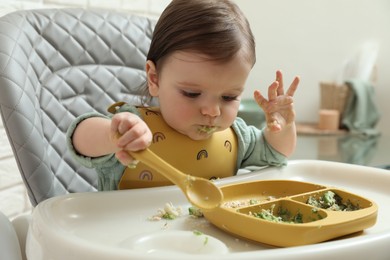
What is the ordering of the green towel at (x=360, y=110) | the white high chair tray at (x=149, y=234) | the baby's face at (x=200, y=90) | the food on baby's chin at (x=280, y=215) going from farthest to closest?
the green towel at (x=360, y=110) < the baby's face at (x=200, y=90) < the food on baby's chin at (x=280, y=215) < the white high chair tray at (x=149, y=234)

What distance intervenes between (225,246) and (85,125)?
1.05 ft

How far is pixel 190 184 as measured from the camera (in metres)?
0.64

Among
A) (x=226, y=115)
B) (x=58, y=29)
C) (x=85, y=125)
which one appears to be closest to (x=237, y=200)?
(x=226, y=115)

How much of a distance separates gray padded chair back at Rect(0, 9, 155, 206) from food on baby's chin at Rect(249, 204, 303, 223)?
0.41 m

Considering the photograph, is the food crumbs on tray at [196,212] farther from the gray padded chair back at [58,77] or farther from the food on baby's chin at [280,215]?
the gray padded chair back at [58,77]

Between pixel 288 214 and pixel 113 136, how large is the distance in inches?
11.2

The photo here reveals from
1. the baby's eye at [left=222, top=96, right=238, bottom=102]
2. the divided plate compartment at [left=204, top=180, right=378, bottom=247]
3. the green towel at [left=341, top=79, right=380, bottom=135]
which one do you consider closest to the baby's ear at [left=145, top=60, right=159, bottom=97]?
the baby's eye at [left=222, top=96, right=238, bottom=102]

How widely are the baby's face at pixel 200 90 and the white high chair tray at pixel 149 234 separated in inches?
4.5

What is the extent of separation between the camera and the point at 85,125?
2.66ft

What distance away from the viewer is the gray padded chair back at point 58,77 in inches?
34.2

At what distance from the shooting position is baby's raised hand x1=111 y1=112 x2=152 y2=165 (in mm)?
619

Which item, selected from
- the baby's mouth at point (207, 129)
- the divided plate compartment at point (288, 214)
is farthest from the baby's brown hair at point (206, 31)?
the divided plate compartment at point (288, 214)

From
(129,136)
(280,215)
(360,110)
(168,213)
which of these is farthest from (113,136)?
(360,110)

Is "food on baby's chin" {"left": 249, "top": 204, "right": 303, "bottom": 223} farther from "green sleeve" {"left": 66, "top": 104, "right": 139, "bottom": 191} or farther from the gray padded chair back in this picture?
the gray padded chair back
